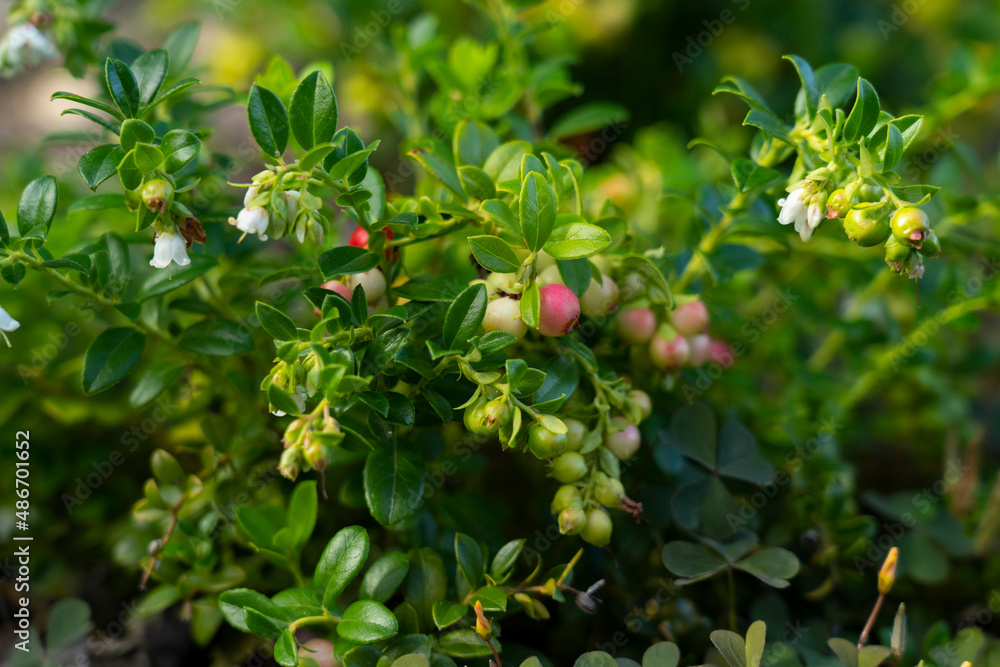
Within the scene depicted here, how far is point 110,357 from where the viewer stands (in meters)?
0.71

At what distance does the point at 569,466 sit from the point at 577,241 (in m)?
0.20

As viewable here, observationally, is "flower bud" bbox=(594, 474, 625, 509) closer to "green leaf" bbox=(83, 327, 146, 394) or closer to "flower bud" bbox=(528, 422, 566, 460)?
"flower bud" bbox=(528, 422, 566, 460)

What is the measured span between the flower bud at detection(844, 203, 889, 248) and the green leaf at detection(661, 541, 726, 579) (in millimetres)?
366

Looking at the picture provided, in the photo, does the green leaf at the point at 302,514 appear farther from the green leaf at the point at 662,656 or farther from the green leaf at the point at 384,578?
the green leaf at the point at 662,656

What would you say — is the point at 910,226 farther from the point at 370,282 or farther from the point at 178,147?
the point at 178,147

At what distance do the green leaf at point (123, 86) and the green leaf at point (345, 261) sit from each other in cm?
23

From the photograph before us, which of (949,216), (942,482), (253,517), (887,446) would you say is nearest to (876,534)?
(942,482)

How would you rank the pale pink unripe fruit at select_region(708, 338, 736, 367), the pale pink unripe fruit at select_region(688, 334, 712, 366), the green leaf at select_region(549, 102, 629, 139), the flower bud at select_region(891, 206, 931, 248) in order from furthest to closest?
the green leaf at select_region(549, 102, 629, 139)
the pale pink unripe fruit at select_region(708, 338, 736, 367)
the pale pink unripe fruit at select_region(688, 334, 712, 366)
the flower bud at select_region(891, 206, 931, 248)

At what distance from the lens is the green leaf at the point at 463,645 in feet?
2.10

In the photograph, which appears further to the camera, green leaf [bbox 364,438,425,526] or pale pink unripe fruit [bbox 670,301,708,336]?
pale pink unripe fruit [bbox 670,301,708,336]

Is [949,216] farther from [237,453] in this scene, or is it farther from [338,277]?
[237,453]

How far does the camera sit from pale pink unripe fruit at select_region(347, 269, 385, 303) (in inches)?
Answer: 26.4

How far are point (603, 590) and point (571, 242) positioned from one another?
0.45 m

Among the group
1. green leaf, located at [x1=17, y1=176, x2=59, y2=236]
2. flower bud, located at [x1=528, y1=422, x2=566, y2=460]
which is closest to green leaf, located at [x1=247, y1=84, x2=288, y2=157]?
green leaf, located at [x1=17, y1=176, x2=59, y2=236]
